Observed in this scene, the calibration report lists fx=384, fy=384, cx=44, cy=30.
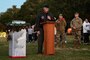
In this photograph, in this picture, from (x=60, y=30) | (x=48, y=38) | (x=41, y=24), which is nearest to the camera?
(x=48, y=38)

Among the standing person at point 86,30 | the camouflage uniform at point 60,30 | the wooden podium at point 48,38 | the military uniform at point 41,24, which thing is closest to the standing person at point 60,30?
the camouflage uniform at point 60,30

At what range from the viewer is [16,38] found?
50.0 feet

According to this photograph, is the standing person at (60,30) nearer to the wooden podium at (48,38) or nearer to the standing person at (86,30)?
the standing person at (86,30)

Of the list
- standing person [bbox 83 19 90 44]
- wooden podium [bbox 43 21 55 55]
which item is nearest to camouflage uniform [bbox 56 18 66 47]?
standing person [bbox 83 19 90 44]

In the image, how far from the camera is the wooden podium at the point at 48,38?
1599 centimetres

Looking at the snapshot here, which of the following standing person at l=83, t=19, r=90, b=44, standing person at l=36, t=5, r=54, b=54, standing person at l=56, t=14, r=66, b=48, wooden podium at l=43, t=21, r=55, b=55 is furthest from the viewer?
standing person at l=83, t=19, r=90, b=44

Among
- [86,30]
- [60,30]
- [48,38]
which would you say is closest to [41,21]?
[48,38]

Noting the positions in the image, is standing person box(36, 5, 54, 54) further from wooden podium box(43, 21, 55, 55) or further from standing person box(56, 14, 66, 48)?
standing person box(56, 14, 66, 48)

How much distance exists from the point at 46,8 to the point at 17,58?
2737 mm

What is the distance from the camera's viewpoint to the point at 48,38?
1602cm

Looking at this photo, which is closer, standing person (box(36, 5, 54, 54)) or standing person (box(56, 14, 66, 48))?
standing person (box(36, 5, 54, 54))

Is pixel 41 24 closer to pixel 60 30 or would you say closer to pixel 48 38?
pixel 48 38

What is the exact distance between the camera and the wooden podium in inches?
630

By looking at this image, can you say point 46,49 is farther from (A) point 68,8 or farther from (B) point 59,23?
(A) point 68,8
